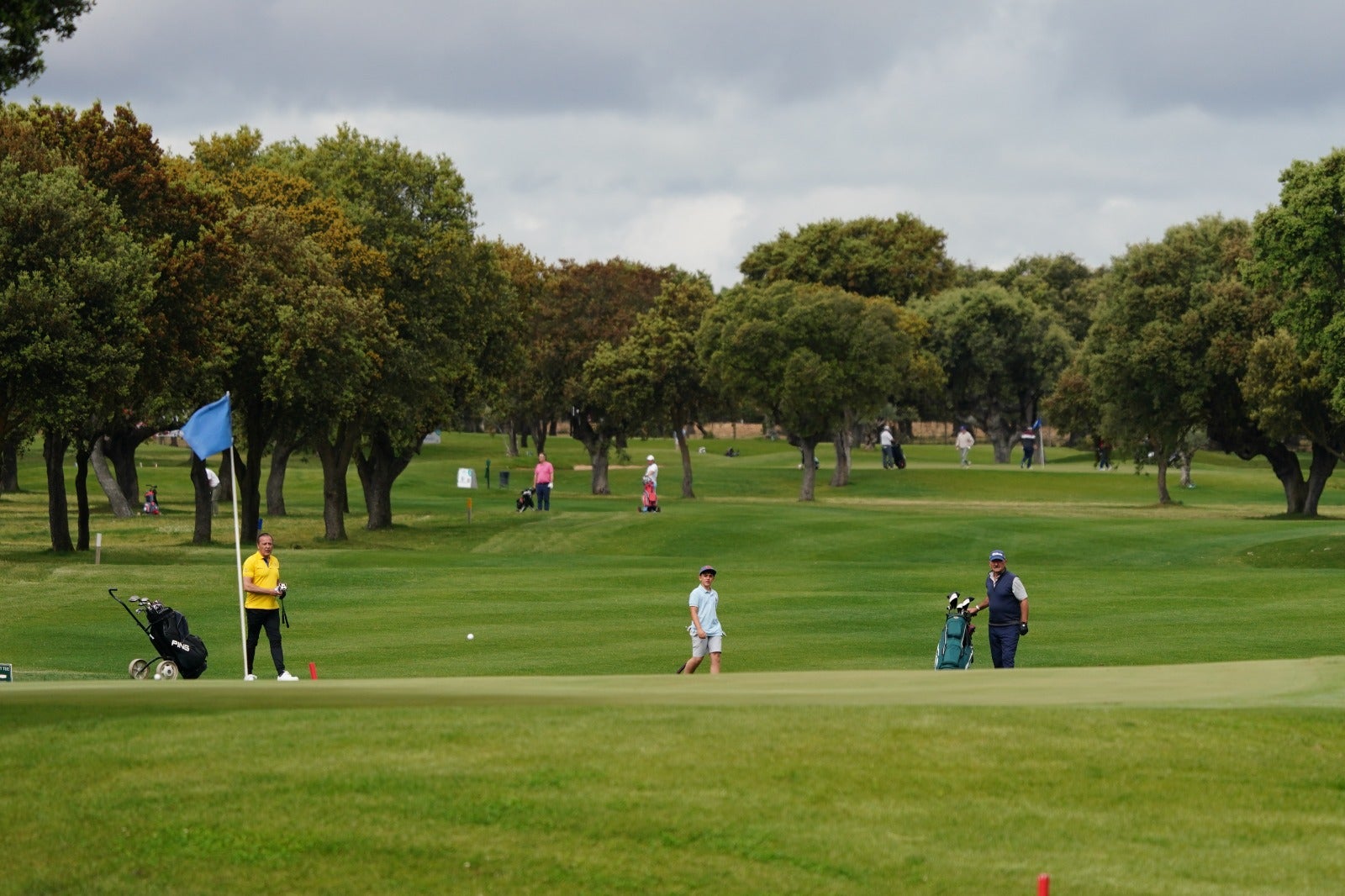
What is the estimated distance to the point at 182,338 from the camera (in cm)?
4566

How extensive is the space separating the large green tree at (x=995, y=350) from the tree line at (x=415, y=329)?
1539 centimetres

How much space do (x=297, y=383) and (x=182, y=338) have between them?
15.2 ft

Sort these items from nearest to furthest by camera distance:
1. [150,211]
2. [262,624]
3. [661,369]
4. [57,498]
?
[262,624], [150,211], [57,498], [661,369]

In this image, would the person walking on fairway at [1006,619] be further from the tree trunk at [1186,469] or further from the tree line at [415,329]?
the tree trunk at [1186,469]

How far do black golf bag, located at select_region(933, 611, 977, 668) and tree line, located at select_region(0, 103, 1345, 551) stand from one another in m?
12.3

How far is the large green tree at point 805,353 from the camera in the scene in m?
77.5

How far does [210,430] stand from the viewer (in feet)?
94.8

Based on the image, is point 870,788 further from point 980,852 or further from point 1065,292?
point 1065,292

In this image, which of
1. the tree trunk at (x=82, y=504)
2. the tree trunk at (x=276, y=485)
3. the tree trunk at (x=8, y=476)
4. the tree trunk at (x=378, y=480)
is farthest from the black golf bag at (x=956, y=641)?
the tree trunk at (x=8, y=476)

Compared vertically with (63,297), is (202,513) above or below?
below

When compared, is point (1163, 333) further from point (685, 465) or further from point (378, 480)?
point (378, 480)

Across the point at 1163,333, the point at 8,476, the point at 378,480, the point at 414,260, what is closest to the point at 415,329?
the point at 414,260

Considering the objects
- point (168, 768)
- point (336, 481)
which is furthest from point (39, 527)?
point (168, 768)

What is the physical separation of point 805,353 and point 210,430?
50795mm
